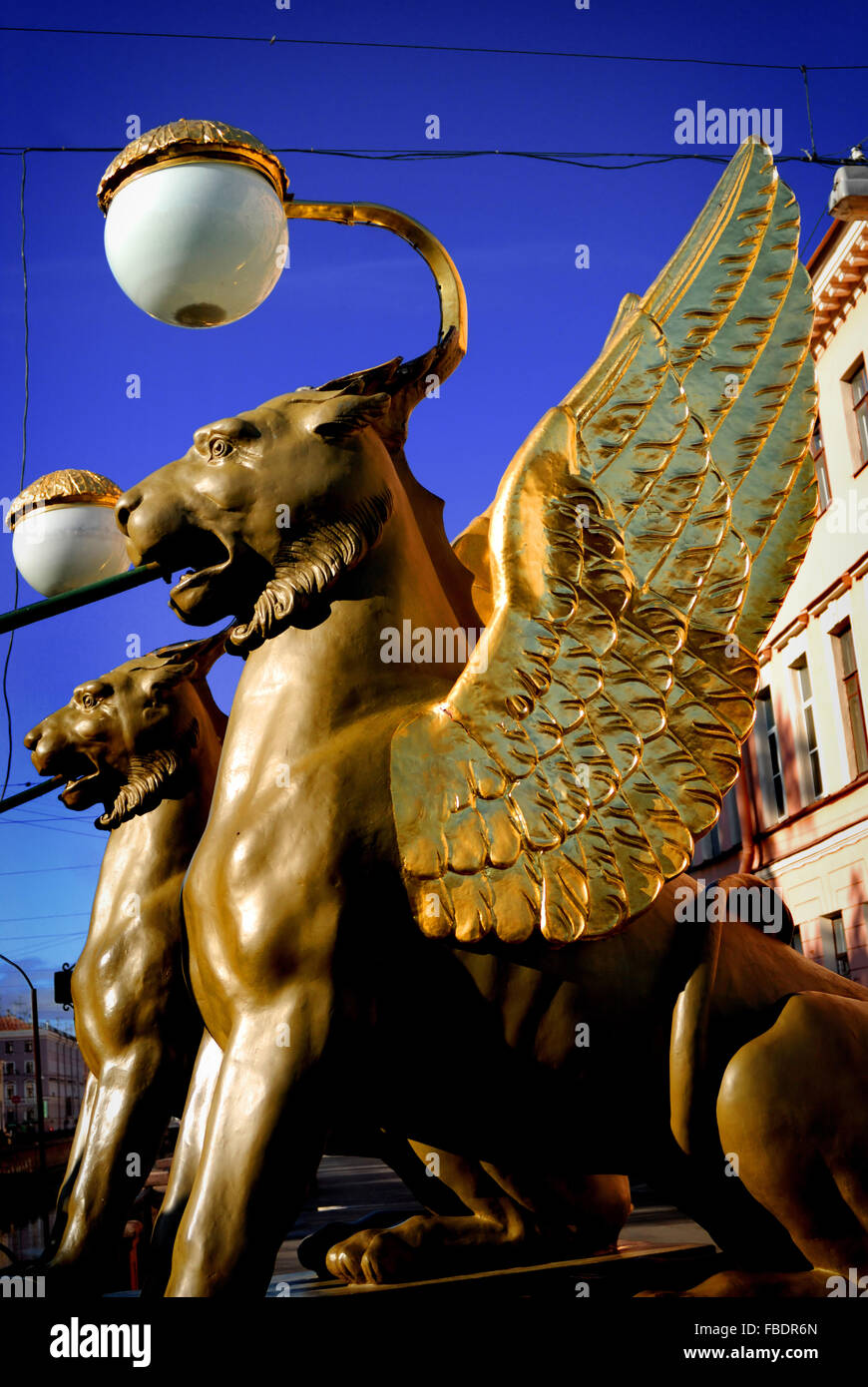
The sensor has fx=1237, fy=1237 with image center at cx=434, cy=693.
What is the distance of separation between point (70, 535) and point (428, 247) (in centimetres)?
166

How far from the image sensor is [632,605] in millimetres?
2570

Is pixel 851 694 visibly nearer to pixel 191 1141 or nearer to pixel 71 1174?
pixel 71 1174

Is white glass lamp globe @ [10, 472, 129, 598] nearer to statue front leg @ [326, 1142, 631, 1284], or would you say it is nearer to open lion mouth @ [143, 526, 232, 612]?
open lion mouth @ [143, 526, 232, 612]

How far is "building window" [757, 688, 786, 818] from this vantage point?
18.9m

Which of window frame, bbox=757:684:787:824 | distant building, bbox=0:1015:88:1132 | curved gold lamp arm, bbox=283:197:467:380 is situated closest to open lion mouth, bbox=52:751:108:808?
curved gold lamp arm, bbox=283:197:467:380

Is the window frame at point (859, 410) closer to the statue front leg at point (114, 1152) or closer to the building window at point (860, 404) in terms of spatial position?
the building window at point (860, 404)

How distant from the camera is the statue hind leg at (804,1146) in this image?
225 cm

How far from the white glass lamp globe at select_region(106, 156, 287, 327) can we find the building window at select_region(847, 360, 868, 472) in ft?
46.4

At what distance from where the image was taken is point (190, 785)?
409 cm

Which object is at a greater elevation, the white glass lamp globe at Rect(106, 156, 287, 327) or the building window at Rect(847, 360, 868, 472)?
the building window at Rect(847, 360, 868, 472)

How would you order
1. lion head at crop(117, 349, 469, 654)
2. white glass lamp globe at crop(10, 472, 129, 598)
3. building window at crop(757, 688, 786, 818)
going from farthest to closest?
building window at crop(757, 688, 786, 818), white glass lamp globe at crop(10, 472, 129, 598), lion head at crop(117, 349, 469, 654)

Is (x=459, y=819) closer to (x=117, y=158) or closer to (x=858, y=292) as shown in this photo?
(x=117, y=158)

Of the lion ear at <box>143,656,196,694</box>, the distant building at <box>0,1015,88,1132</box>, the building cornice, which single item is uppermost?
the building cornice
